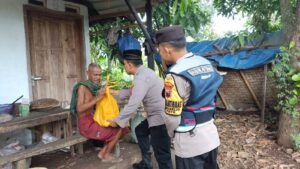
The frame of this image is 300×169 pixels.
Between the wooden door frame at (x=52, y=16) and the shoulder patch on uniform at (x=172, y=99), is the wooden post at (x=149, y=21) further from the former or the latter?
the shoulder patch on uniform at (x=172, y=99)

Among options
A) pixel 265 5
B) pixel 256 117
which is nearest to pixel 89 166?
pixel 256 117

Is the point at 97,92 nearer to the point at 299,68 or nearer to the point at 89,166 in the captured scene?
the point at 89,166

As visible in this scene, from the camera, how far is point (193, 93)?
2029mm

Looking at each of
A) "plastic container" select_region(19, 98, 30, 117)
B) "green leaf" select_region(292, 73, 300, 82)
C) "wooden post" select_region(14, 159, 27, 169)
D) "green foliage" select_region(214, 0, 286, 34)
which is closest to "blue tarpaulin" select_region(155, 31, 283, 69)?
A: "green foliage" select_region(214, 0, 286, 34)

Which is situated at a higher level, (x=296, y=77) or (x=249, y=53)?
(x=249, y=53)

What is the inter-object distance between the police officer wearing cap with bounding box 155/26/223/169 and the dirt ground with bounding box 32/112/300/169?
5.65ft

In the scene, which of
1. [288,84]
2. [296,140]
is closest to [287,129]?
[296,140]

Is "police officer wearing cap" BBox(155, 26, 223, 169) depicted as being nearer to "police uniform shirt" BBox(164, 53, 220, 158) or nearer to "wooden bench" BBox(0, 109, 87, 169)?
"police uniform shirt" BBox(164, 53, 220, 158)

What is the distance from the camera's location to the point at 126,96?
12.1 ft

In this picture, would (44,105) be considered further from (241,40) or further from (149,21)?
(241,40)

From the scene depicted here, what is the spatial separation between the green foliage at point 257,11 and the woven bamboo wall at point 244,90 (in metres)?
1.14

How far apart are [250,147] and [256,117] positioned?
1927 millimetres

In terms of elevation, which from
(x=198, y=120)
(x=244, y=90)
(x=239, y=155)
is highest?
(x=198, y=120)

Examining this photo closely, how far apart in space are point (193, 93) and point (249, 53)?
17.1ft
